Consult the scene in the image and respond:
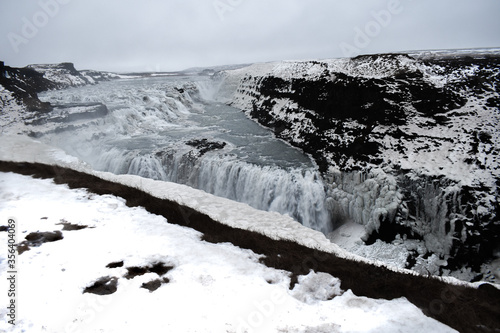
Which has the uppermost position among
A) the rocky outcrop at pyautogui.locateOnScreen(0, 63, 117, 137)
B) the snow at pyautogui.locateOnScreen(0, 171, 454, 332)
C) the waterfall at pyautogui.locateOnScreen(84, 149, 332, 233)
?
the rocky outcrop at pyautogui.locateOnScreen(0, 63, 117, 137)

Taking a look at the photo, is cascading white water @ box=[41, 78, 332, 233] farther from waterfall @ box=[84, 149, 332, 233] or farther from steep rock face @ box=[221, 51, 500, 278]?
A: steep rock face @ box=[221, 51, 500, 278]

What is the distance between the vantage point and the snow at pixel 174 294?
4.55m

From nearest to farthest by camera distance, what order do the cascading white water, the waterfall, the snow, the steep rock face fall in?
1. the snow
2. the steep rock face
3. the waterfall
4. the cascading white water

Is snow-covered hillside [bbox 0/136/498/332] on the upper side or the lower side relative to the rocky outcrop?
lower

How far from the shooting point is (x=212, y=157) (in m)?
19.6

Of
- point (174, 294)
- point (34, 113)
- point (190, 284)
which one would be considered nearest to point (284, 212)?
point (190, 284)

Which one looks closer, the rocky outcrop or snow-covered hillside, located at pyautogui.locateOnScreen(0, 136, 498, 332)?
snow-covered hillside, located at pyautogui.locateOnScreen(0, 136, 498, 332)

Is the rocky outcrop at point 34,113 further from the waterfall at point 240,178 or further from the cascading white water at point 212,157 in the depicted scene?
the waterfall at point 240,178

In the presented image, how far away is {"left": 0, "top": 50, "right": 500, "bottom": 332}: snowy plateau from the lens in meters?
4.99

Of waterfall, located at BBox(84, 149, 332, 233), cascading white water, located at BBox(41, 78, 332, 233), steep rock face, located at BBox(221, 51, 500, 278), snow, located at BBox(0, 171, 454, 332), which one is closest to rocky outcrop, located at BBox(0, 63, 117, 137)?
cascading white water, located at BBox(41, 78, 332, 233)

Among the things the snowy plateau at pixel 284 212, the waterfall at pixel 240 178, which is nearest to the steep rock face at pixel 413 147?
the snowy plateau at pixel 284 212

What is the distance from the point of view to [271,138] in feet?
82.0

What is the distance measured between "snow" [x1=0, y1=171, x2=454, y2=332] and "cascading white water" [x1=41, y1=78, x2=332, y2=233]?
29.0 ft

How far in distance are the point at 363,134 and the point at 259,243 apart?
531 inches
